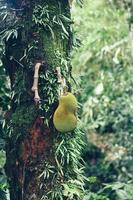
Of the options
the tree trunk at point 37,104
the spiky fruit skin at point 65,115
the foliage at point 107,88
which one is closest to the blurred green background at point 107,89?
the foliage at point 107,88

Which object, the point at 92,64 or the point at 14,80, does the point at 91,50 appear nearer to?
the point at 92,64

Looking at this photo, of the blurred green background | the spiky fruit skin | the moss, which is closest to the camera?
the spiky fruit skin

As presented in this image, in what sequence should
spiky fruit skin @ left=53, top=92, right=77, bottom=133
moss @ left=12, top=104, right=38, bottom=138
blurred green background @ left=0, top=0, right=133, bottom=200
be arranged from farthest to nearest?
blurred green background @ left=0, top=0, right=133, bottom=200 → moss @ left=12, top=104, right=38, bottom=138 → spiky fruit skin @ left=53, top=92, right=77, bottom=133

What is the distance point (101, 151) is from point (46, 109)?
378 centimetres

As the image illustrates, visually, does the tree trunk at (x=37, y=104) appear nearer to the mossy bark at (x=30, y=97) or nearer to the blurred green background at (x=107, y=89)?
the mossy bark at (x=30, y=97)

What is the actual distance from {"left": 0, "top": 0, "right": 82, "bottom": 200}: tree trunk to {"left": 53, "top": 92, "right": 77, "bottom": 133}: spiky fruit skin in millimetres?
89

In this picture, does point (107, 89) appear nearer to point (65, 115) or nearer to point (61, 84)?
point (61, 84)

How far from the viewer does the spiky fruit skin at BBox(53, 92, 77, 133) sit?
1.60m

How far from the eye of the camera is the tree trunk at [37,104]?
1.69 m

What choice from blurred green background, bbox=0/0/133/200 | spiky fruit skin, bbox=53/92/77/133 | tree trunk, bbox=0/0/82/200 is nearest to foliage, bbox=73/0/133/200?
blurred green background, bbox=0/0/133/200

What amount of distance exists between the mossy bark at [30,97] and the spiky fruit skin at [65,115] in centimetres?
9

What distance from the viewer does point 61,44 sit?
182 centimetres

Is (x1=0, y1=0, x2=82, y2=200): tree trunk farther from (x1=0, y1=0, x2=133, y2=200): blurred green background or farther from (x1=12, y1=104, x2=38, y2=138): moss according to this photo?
(x1=0, y1=0, x2=133, y2=200): blurred green background

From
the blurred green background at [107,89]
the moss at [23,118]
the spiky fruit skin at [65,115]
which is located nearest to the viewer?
the spiky fruit skin at [65,115]
